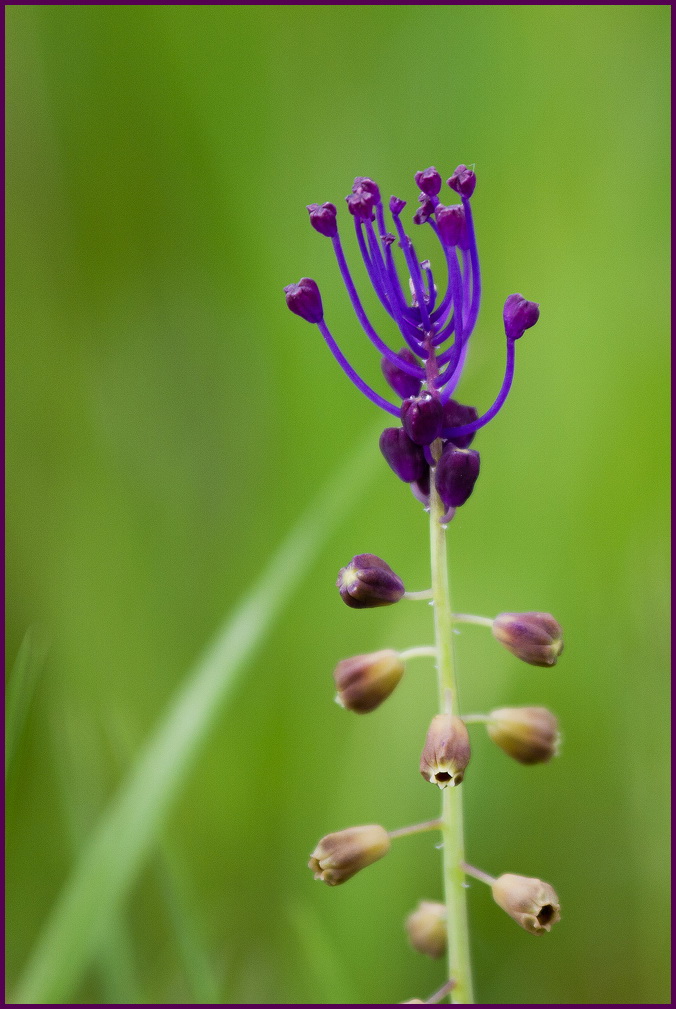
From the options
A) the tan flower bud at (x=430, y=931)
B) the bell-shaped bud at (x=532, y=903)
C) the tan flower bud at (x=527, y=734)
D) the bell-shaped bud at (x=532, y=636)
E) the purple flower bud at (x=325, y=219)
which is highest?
the purple flower bud at (x=325, y=219)

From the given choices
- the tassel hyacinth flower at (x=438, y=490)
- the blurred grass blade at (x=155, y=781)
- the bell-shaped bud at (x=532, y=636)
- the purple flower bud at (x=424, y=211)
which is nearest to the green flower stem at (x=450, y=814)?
the tassel hyacinth flower at (x=438, y=490)

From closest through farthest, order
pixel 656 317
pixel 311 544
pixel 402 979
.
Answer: pixel 311 544, pixel 402 979, pixel 656 317

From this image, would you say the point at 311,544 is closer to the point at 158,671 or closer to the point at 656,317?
the point at 158,671

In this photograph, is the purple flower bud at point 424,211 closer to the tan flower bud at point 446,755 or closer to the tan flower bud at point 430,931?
the tan flower bud at point 446,755

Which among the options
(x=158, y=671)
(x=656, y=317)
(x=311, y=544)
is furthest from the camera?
(x=656, y=317)

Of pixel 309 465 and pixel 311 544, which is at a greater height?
pixel 309 465

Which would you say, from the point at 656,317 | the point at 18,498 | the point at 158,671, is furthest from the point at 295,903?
the point at 656,317

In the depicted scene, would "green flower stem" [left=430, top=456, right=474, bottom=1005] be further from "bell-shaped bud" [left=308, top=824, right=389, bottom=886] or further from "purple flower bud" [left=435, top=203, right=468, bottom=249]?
"purple flower bud" [left=435, top=203, right=468, bottom=249]
